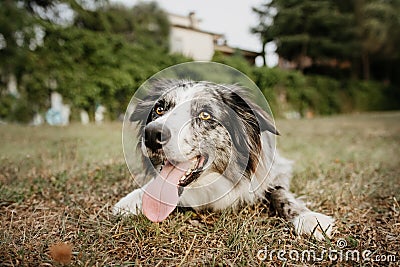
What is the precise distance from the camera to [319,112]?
734 inches

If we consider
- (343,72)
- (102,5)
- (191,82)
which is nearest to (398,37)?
(343,72)

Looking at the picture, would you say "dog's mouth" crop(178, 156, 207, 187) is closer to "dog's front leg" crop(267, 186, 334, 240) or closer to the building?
"dog's front leg" crop(267, 186, 334, 240)

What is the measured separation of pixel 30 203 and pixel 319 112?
18.3m

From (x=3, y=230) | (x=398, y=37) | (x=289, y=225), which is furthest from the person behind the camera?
(x=398, y=37)

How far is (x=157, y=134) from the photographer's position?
1670 millimetres

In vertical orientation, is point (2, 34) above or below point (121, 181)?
above

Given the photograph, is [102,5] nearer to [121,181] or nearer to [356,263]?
[121,181]

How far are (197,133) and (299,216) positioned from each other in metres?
0.81

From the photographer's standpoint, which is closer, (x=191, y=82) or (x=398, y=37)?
(x=191, y=82)

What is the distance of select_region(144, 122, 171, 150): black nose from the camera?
1670mm

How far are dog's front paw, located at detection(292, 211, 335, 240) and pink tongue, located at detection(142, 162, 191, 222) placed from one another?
2.41 feet

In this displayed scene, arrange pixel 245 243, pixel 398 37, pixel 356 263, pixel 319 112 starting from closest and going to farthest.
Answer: pixel 356 263 → pixel 245 243 → pixel 319 112 → pixel 398 37

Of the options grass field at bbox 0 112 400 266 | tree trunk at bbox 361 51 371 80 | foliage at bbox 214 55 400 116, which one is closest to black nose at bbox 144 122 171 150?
grass field at bbox 0 112 400 266

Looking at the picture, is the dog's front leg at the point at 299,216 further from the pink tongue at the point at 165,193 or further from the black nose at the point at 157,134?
the black nose at the point at 157,134
